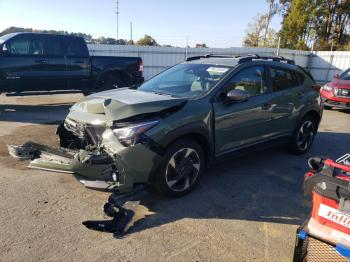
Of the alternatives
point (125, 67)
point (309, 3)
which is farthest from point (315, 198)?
point (309, 3)

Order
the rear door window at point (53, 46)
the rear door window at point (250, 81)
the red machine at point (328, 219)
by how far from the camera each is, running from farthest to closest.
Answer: the rear door window at point (53, 46), the rear door window at point (250, 81), the red machine at point (328, 219)

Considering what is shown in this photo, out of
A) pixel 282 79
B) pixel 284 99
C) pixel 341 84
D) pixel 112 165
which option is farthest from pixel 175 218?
pixel 341 84

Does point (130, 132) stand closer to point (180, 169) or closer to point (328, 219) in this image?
point (180, 169)

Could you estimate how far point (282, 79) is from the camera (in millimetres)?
5410

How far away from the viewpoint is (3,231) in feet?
10.8

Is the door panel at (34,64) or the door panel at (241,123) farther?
the door panel at (34,64)

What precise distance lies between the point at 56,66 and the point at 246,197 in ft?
25.7

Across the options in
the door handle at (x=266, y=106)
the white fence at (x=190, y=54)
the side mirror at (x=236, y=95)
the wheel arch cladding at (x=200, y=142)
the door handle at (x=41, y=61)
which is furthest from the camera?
the white fence at (x=190, y=54)

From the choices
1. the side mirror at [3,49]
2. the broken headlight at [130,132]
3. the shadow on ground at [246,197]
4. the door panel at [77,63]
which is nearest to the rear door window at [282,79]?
the shadow on ground at [246,197]

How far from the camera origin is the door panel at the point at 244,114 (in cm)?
431

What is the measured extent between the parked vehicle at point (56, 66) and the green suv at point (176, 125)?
19.0 ft

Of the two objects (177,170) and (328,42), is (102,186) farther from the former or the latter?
(328,42)

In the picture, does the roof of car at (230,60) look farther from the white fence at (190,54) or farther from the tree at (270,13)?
the tree at (270,13)

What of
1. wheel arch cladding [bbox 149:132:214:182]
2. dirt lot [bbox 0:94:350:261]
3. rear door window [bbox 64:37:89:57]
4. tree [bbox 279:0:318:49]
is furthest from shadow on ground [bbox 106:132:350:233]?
tree [bbox 279:0:318:49]
